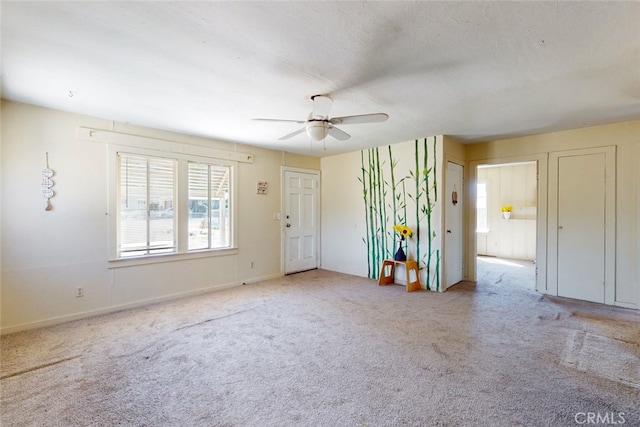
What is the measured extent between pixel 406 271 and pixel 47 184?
470cm

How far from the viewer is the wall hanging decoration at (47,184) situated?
10.1 ft

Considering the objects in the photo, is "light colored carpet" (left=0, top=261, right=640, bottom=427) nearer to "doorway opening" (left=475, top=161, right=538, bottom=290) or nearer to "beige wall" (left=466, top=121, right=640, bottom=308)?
"beige wall" (left=466, top=121, right=640, bottom=308)

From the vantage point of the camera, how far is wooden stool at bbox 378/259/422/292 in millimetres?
4398

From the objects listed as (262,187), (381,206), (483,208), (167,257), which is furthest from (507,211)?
(167,257)

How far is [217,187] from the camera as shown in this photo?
4.55 meters

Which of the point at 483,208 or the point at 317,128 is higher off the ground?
the point at 317,128

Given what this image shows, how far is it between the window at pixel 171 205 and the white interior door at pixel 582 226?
500 cm

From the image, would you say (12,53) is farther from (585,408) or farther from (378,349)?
(585,408)

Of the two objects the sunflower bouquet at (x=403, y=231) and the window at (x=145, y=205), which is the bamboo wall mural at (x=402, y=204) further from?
the window at (x=145, y=205)

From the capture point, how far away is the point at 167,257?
3.97m

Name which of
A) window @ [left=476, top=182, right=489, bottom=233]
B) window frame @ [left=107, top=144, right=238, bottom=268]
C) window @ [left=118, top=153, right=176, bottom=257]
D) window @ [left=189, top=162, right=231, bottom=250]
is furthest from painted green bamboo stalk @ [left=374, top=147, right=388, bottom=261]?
window @ [left=476, top=182, right=489, bottom=233]

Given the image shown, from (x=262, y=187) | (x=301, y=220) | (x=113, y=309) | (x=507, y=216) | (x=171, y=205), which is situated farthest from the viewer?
(x=507, y=216)

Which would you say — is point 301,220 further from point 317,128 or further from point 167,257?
point 317,128

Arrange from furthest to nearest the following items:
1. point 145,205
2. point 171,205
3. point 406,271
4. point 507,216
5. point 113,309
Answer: point 507,216, point 406,271, point 171,205, point 145,205, point 113,309
